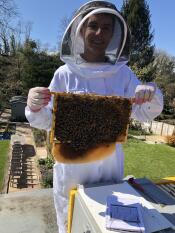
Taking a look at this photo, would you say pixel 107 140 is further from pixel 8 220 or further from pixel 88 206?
pixel 8 220

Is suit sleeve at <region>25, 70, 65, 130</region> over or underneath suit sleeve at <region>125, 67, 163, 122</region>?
underneath

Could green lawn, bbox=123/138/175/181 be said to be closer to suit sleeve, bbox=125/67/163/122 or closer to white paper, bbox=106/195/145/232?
suit sleeve, bbox=125/67/163/122

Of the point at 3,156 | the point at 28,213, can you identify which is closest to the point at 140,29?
the point at 3,156

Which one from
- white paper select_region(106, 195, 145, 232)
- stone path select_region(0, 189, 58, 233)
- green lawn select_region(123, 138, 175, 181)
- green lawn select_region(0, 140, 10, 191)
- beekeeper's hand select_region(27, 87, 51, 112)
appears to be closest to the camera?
white paper select_region(106, 195, 145, 232)

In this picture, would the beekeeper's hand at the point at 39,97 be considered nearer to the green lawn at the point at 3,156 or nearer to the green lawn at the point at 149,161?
the green lawn at the point at 149,161

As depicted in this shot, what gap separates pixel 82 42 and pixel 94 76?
31 cm

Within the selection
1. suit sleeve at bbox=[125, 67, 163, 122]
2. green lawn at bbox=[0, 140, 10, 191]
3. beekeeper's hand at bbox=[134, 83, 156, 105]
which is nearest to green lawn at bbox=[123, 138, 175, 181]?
green lawn at bbox=[0, 140, 10, 191]

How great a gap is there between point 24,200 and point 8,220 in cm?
51

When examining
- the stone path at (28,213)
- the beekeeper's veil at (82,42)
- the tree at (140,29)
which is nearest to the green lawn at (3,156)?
the stone path at (28,213)

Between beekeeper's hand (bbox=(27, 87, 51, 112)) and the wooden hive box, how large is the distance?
0.30 ft

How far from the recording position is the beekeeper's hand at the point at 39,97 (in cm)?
182

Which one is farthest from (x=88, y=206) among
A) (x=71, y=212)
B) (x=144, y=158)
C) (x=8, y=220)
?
(x=144, y=158)

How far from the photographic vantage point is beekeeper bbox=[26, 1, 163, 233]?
1.98m

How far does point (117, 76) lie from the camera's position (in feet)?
7.01
